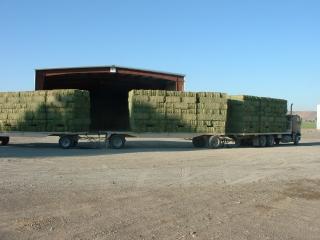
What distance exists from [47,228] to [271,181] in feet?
26.1

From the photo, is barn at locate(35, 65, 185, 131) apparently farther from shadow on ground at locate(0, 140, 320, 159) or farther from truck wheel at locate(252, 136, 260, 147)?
truck wheel at locate(252, 136, 260, 147)

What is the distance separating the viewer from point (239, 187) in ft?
42.5

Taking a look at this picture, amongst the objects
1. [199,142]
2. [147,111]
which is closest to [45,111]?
[147,111]

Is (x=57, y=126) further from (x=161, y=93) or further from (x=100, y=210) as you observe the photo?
(x=100, y=210)

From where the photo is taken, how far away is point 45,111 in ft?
93.7

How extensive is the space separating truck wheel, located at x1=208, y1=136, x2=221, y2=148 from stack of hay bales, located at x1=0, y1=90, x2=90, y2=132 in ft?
23.2

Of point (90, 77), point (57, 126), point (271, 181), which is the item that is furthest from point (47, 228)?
point (90, 77)

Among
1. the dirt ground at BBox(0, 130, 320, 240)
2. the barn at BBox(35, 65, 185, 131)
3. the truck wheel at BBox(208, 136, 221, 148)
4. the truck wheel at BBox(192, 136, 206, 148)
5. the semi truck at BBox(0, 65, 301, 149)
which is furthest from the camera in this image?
the barn at BBox(35, 65, 185, 131)

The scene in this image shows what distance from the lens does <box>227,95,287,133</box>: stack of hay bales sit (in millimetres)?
31656

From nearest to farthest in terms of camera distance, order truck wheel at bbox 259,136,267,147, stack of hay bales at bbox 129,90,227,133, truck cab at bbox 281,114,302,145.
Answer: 1. stack of hay bales at bbox 129,90,227,133
2. truck wheel at bbox 259,136,267,147
3. truck cab at bbox 281,114,302,145

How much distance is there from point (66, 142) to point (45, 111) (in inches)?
85.5

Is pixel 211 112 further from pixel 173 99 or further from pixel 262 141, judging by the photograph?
pixel 262 141

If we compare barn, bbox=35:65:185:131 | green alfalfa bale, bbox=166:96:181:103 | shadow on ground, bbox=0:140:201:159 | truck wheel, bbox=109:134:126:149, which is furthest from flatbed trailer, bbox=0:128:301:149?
barn, bbox=35:65:185:131

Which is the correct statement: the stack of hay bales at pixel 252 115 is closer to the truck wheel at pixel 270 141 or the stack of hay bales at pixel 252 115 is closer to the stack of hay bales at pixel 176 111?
the truck wheel at pixel 270 141
